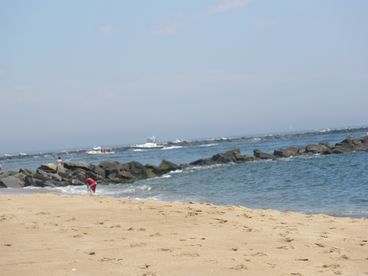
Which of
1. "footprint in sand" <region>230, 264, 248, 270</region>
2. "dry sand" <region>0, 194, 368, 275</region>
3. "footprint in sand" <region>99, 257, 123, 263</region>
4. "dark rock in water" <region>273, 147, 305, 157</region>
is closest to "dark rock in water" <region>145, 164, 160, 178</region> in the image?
"dark rock in water" <region>273, 147, 305, 157</region>

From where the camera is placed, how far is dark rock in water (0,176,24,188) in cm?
2774

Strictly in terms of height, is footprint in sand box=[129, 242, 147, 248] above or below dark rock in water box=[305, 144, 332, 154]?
above

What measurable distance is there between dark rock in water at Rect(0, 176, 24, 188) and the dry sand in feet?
57.6

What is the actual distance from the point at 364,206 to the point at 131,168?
2068 centimetres

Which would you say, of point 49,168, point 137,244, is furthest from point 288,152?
point 137,244

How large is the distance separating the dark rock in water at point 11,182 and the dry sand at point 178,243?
17.5 meters

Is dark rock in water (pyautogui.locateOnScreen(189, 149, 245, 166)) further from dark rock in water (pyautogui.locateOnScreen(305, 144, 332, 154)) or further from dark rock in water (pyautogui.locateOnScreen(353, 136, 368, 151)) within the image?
dark rock in water (pyautogui.locateOnScreen(353, 136, 368, 151))

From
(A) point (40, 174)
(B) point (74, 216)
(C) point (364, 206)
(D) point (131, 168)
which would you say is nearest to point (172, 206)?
(B) point (74, 216)

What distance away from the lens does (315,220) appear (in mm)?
10219

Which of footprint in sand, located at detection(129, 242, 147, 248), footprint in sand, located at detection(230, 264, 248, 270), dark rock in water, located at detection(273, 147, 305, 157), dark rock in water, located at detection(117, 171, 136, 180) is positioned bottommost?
dark rock in water, located at detection(117, 171, 136, 180)

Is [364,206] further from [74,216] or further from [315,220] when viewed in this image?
[74,216]

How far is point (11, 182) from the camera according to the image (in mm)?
27984

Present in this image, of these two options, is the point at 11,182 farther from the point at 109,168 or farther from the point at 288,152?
the point at 288,152

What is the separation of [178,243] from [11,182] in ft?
74.6
